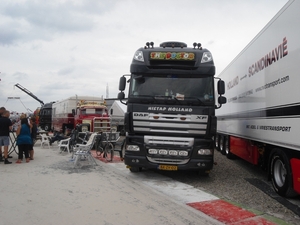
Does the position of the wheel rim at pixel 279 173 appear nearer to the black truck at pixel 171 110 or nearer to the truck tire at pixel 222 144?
the black truck at pixel 171 110

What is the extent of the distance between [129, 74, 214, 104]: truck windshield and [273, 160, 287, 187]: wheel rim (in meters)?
2.12

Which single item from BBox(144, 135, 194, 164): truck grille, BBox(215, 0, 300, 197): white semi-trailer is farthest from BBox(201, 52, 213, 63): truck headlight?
BBox(144, 135, 194, 164): truck grille

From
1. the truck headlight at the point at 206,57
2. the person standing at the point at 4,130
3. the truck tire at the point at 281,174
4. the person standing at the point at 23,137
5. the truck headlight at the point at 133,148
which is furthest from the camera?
the person standing at the point at 23,137

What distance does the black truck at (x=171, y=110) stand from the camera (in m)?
7.21

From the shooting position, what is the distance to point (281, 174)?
6312mm

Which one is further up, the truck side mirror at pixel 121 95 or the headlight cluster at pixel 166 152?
the truck side mirror at pixel 121 95

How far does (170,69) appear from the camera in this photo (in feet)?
25.0

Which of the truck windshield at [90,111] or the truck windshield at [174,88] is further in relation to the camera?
the truck windshield at [90,111]

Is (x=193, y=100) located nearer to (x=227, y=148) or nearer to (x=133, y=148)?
(x=133, y=148)

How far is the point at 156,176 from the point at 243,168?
136 inches

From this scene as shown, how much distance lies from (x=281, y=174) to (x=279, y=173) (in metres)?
0.05

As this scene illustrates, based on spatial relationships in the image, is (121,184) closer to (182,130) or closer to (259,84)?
(182,130)

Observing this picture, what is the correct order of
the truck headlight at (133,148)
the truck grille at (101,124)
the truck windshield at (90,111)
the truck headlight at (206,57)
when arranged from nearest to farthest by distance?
1. the truck headlight at (133,148)
2. the truck headlight at (206,57)
3. the truck grille at (101,124)
4. the truck windshield at (90,111)

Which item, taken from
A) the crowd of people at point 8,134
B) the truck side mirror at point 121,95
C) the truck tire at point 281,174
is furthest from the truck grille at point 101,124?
the truck tire at point 281,174
